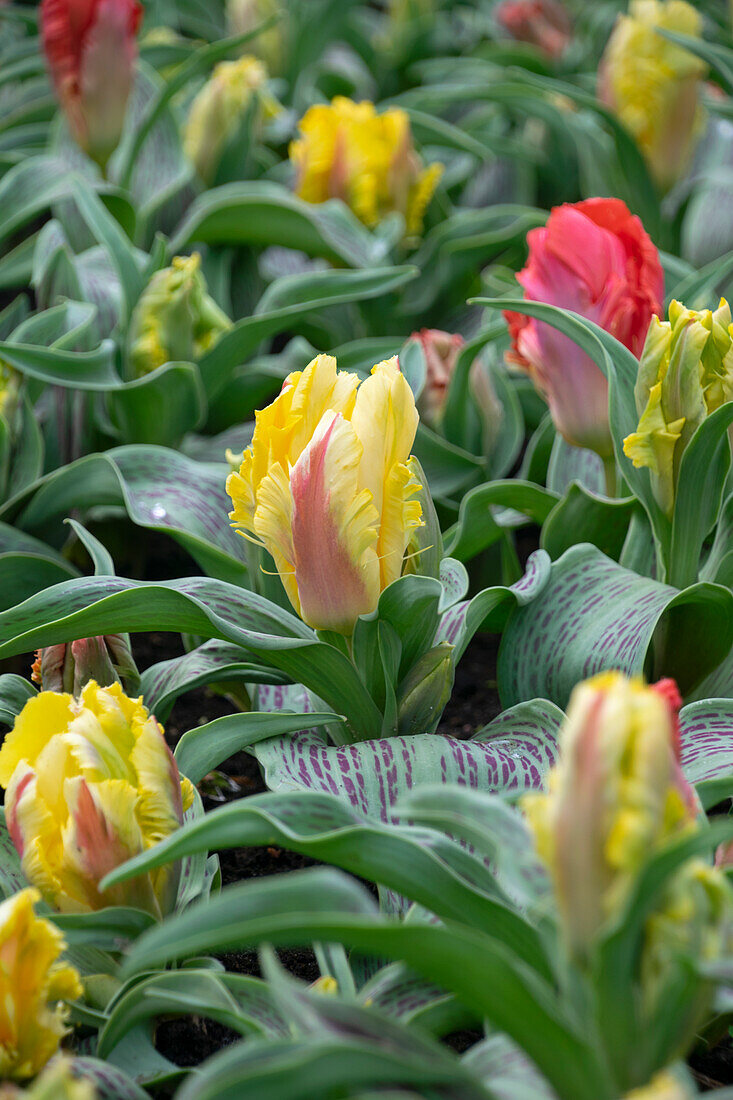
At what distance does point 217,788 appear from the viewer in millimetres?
932

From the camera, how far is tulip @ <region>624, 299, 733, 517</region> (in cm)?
73

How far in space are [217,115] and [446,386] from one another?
0.60 meters

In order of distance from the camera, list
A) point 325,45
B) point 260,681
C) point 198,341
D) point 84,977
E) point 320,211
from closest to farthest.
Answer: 1. point 84,977
2. point 260,681
3. point 198,341
4. point 320,211
5. point 325,45

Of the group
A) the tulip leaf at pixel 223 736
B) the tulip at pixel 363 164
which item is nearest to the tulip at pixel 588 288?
the tulip leaf at pixel 223 736

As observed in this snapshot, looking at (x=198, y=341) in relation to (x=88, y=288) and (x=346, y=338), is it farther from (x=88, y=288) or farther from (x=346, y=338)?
(x=346, y=338)

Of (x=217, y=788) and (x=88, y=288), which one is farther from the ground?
(x=88, y=288)

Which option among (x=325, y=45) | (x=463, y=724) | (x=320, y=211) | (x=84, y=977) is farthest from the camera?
(x=325, y=45)

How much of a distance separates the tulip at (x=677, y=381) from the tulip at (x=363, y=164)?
0.73 meters

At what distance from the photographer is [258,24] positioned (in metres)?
1.99

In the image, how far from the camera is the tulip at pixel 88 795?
579 millimetres

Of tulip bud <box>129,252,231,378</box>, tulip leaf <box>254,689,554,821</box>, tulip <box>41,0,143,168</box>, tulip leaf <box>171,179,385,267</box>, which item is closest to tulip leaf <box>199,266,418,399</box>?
tulip bud <box>129,252,231,378</box>

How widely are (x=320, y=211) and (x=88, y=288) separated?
0.91ft

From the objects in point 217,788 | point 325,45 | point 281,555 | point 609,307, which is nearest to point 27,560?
point 217,788

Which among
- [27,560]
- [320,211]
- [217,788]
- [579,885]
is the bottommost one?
[217,788]
